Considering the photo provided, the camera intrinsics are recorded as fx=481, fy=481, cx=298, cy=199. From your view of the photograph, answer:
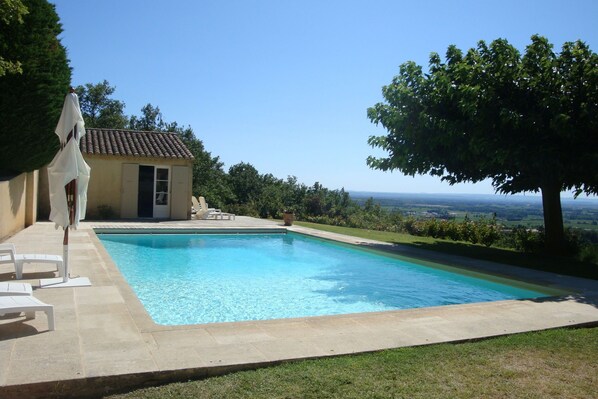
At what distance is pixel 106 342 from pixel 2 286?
1.68 meters

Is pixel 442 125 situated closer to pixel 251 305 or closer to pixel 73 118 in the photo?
pixel 251 305

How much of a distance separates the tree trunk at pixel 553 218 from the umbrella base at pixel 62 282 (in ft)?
39.6

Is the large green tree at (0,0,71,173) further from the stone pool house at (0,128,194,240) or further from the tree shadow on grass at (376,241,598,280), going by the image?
the tree shadow on grass at (376,241,598,280)

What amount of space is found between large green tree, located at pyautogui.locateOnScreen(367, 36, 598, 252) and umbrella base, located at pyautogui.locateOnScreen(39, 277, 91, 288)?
9.41m

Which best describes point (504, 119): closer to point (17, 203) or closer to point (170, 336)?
point (170, 336)

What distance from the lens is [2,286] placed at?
5.37 meters

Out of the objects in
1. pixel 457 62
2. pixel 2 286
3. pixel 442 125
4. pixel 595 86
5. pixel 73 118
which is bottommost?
pixel 2 286

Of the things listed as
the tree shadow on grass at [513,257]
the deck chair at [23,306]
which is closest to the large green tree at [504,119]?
the tree shadow on grass at [513,257]

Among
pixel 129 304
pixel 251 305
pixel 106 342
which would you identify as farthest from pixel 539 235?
pixel 106 342

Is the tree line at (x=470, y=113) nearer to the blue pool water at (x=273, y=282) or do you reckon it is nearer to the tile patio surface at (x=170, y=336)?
the blue pool water at (x=273, y=282)

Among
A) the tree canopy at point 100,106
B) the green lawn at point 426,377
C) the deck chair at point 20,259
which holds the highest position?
the tree canopy at point 100,106

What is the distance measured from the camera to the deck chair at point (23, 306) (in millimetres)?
4559

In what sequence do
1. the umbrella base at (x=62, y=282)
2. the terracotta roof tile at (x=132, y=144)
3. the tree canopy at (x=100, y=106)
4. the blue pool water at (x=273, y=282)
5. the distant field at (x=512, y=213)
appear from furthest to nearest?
the tree canopy at (x=100, y=106) → the distant field at (x=512, y=213) → the terracotta roof tile at (x=132, y=144) → the blue pool water at (x=273, y=282) → the umbrella base at (x=62, y=282)

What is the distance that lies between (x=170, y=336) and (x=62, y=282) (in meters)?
3.11
